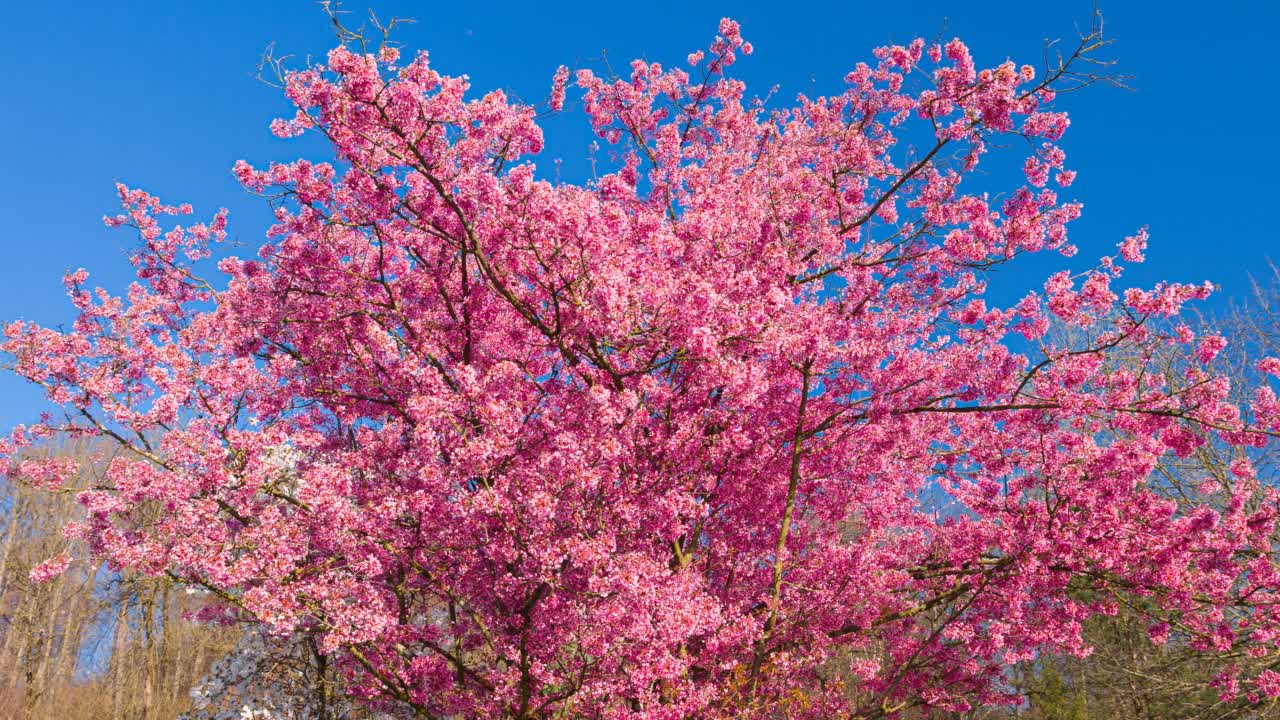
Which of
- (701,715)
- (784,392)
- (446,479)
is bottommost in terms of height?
(701,715)

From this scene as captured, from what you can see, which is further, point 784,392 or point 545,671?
point 784,392

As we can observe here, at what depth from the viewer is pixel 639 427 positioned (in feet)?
25.9

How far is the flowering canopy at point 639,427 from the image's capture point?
6.99m

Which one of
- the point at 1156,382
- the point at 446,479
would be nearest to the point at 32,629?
the point at 446,479

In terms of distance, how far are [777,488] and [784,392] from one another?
1106 millimetres

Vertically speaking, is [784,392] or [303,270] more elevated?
[303,270]

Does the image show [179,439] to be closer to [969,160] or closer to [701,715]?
[701,715]

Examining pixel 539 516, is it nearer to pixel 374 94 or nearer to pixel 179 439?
pixel 179 439

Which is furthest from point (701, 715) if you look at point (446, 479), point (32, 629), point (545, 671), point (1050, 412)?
point (32, 629)

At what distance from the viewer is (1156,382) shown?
28.3ft

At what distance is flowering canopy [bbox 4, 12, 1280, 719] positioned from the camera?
699 centimetres

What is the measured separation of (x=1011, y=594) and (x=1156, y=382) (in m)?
2.84

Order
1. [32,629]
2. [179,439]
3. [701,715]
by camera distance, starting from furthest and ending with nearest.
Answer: [32,629]
[701,715]
[179,439]

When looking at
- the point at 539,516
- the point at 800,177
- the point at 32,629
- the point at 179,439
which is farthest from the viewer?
the point at 32,629
